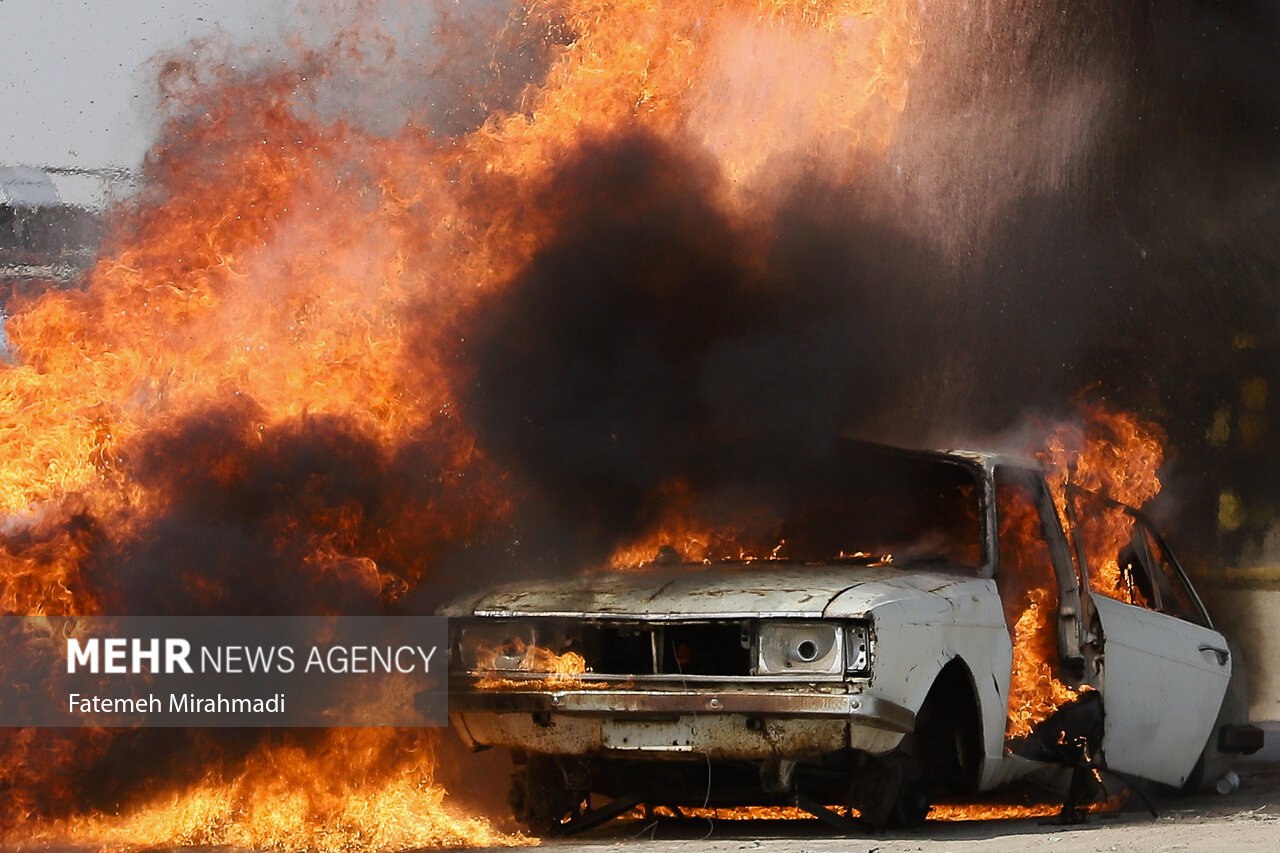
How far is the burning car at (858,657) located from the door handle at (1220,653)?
41mm

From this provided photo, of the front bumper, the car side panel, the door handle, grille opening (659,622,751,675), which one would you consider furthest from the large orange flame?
the door handle

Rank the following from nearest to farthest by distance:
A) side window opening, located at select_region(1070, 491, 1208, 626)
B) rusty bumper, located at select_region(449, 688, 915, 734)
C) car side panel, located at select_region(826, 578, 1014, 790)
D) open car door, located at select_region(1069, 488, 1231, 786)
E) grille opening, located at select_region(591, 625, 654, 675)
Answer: rusty bumper, located at select_region(449, 688, 915, 734)
car side panel, located at select_region(826, 578, 1014, 790)
grille opening, located at select_region(591, 625, 654, 675)
open car door, located at select_region(1069, 488, 1231, 786)
side window opening, located at select_region(1070, 491, 1208, 626)

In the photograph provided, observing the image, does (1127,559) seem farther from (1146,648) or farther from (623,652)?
(623,652)

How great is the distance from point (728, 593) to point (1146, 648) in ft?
8.34

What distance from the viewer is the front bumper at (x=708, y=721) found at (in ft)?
21.0

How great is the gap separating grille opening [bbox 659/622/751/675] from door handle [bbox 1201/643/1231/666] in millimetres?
3254

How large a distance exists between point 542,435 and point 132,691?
2704mm

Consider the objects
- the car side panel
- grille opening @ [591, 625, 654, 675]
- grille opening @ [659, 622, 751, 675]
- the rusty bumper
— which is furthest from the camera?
grille opening @ [591, 625, 654, 675]

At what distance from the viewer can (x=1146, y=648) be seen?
26.8ft

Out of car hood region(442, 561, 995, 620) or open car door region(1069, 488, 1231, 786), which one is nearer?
car hood region(442, 561, 995, 620)

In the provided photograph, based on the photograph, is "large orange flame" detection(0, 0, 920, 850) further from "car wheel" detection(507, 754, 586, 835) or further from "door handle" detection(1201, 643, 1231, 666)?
"door handle" detection(1201, 643, 1231, 666)

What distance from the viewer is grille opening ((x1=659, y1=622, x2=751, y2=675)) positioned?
6.63m

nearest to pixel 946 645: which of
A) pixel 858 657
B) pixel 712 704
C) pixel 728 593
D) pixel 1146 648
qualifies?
pixel 858 657

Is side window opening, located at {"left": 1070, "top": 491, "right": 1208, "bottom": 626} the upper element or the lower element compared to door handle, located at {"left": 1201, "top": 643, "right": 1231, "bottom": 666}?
upper
